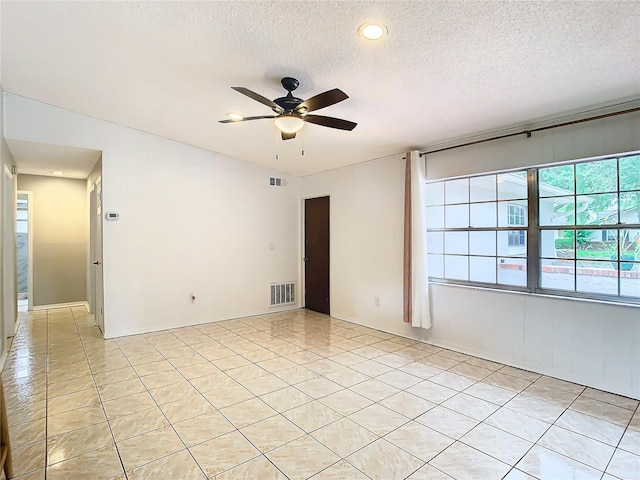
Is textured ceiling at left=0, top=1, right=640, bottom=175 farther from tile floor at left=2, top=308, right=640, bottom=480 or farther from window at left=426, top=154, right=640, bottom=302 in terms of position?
tile floor at left=2, top=308, right=640, bottom=480

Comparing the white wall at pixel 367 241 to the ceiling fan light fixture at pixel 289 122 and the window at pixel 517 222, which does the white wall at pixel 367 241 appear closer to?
the window at pixel 517 222

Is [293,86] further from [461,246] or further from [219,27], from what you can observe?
[461,246]

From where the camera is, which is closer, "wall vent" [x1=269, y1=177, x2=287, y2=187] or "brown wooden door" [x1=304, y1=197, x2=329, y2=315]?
"brown wooden door" [x1=304, y1=197, x2=329, y2=315]

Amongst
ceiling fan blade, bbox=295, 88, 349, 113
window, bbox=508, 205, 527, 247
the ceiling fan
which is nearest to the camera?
ceiling fan blade, bbox=295, 88, 349, 113

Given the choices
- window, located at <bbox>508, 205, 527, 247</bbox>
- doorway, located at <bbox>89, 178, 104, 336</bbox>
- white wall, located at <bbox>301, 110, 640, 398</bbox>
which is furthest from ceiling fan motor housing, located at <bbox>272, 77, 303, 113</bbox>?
doorway, located at <bbox>89, 178, 104, 336</bbox>

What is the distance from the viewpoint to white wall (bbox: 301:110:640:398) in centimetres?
301

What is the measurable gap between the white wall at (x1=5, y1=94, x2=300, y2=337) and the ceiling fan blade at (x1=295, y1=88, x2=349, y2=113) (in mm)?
3124

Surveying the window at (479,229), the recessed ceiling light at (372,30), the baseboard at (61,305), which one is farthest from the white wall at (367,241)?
the baseboard at (61,305)

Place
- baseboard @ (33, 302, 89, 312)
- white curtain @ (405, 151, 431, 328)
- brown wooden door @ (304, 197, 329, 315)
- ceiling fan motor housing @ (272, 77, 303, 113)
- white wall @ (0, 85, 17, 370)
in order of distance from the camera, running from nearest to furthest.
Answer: ceiling fan motor housing @ (272, 77, 303, 113) < white wall @ (0, 85, 17, 370) < white curtain @ (405, 151, 431, 328) < brown wooden door @ (304, 197, 329, 315) < baseboard @ (33, 302, 89, 312)

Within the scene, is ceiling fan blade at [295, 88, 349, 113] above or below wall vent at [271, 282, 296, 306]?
above

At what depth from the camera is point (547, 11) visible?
1.95 m

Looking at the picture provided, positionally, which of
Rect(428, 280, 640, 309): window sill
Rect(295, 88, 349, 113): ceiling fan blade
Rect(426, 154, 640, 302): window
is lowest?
Rect(428, 280, 640, 309): window sill

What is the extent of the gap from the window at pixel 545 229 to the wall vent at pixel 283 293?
9.49 ft

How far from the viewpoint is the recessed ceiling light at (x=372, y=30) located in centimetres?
219
